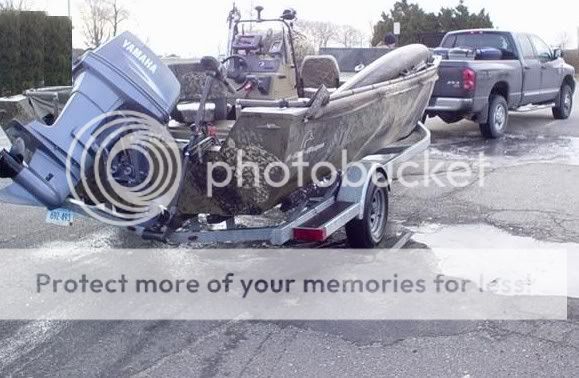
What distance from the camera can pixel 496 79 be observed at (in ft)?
41.9

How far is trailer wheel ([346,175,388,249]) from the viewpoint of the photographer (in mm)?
6133

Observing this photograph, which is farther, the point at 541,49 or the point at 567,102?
the point at 567,102

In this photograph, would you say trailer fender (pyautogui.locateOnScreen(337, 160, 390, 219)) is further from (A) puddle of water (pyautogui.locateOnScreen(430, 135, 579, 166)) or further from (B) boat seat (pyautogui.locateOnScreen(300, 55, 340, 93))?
(A) puddle of water (pyautogui.locateOnScreen(430, 135, 579, 166))

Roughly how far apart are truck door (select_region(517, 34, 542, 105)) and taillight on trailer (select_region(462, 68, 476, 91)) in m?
2.29

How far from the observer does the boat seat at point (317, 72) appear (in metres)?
8.23

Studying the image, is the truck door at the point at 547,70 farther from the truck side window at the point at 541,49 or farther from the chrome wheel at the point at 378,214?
the chrome wheel at the point at 378,214

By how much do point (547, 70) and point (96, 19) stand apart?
1143 centimetres

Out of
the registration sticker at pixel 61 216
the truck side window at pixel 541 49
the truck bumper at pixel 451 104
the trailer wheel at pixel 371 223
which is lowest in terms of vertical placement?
the trailer wheel at pixel 371 223

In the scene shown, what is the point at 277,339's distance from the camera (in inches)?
178

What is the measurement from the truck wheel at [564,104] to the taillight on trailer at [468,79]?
463 centimetres

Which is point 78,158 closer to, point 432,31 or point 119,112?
point 119,112

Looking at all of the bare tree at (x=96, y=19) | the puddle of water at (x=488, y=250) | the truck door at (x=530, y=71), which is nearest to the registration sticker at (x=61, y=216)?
the puddle of water at (x=488, y=250)

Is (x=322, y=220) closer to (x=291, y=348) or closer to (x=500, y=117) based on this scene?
(x=291, y=348)
